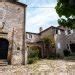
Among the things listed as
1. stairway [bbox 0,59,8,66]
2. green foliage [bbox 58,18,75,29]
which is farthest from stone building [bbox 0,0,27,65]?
green foliage [bbox 58,18,75,29]

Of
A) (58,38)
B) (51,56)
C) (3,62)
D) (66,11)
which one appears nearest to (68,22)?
(66,11)

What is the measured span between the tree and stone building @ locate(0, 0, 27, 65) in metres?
11.9

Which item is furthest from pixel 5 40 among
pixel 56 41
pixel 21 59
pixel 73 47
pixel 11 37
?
pixel 73 47

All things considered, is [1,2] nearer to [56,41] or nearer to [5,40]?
[5,40]

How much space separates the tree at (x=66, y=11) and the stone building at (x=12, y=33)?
39.0ft

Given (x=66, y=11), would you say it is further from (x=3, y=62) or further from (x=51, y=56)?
(x=51, y=56)

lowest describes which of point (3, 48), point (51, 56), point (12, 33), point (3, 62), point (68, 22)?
point (3, 62)

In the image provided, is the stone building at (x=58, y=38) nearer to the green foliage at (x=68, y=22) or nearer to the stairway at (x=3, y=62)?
the stairway at (x=3, y=62)

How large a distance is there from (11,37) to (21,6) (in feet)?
15.1

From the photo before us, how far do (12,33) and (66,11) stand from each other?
1329 cm

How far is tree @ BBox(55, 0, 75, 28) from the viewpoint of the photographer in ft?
30.9

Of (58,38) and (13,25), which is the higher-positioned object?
(13,25)

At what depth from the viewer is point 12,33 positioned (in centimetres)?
2225

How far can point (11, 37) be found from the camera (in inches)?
876
